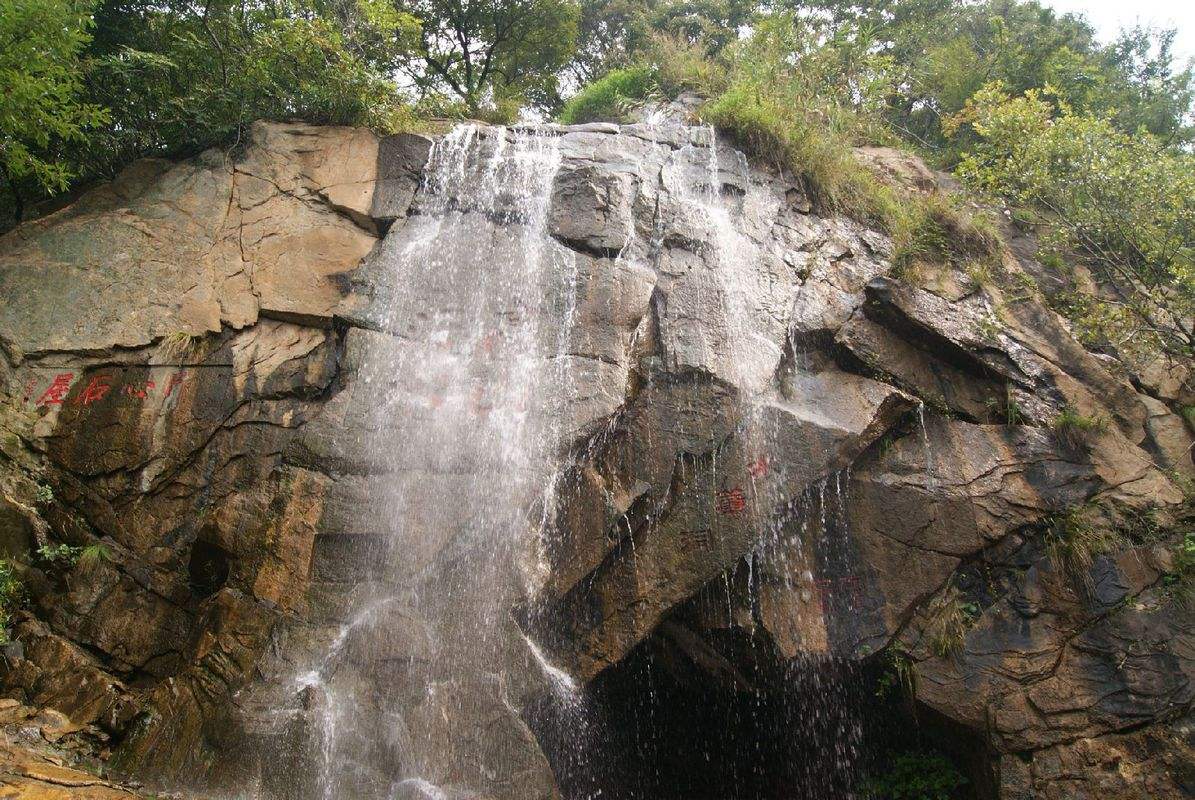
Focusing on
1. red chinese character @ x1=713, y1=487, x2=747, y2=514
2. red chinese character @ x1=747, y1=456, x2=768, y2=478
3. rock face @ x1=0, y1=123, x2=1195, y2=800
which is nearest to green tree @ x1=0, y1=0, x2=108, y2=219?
rock face @ x1=0, y1=123, x2=1195, y2=800

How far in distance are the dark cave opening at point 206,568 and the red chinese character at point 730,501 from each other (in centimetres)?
471

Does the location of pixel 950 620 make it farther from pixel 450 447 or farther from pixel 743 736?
pixel 450 447

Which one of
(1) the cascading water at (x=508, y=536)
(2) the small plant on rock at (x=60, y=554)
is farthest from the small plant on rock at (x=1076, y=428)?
(2) the small plant on rock at (x=60, y=554)

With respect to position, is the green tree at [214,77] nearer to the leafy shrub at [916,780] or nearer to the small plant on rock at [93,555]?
the small plant on rock at [93,555]

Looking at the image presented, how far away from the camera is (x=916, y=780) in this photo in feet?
24.4

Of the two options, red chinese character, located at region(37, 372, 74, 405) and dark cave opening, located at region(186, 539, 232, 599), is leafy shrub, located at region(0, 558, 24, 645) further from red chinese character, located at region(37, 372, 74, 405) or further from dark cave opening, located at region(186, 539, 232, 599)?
red chinese character, located at region(37, 372, 74, 405)

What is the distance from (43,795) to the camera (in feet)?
15.9

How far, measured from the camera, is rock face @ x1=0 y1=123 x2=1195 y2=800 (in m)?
6.38

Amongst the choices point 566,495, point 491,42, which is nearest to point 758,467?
point 566,495

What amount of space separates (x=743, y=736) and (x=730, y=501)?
2.82 meters

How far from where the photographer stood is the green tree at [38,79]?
7270 mm

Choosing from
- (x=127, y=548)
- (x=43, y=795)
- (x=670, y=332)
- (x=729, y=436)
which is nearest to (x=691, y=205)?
(x=670, y=332)

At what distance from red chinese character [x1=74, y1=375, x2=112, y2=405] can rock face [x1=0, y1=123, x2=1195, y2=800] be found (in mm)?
32

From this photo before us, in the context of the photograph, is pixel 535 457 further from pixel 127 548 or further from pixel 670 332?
pixel 127 548
